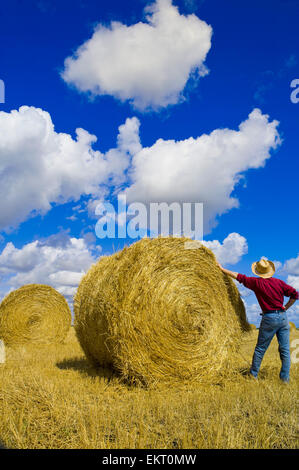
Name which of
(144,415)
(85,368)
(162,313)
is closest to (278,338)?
(162,313)

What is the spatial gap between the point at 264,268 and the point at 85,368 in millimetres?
3819

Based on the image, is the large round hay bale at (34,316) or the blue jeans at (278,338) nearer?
the blue jeans at (278,338)

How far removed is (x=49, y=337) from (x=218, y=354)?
7280 mm

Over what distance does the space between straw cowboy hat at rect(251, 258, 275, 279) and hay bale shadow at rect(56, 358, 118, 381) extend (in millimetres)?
2958

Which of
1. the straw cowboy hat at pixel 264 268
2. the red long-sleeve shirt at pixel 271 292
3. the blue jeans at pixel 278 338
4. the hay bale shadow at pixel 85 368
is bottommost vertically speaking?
the hay bale shadow at pixel 85 368

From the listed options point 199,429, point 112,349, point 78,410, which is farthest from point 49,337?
point 199,429

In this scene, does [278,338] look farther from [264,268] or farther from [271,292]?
[264,268]

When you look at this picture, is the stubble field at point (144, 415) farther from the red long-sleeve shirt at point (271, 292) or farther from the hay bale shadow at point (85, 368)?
the red long-sleeve shirt at point (271, 292)

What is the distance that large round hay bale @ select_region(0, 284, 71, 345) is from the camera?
1173 cm

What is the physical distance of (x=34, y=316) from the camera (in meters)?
12.0

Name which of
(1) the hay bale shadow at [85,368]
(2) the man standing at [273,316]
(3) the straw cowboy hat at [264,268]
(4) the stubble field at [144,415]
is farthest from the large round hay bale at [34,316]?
(3) the straw cowboy hat at [264,268]

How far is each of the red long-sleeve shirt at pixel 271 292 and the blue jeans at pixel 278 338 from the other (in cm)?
16

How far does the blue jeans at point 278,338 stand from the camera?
19.6ft
